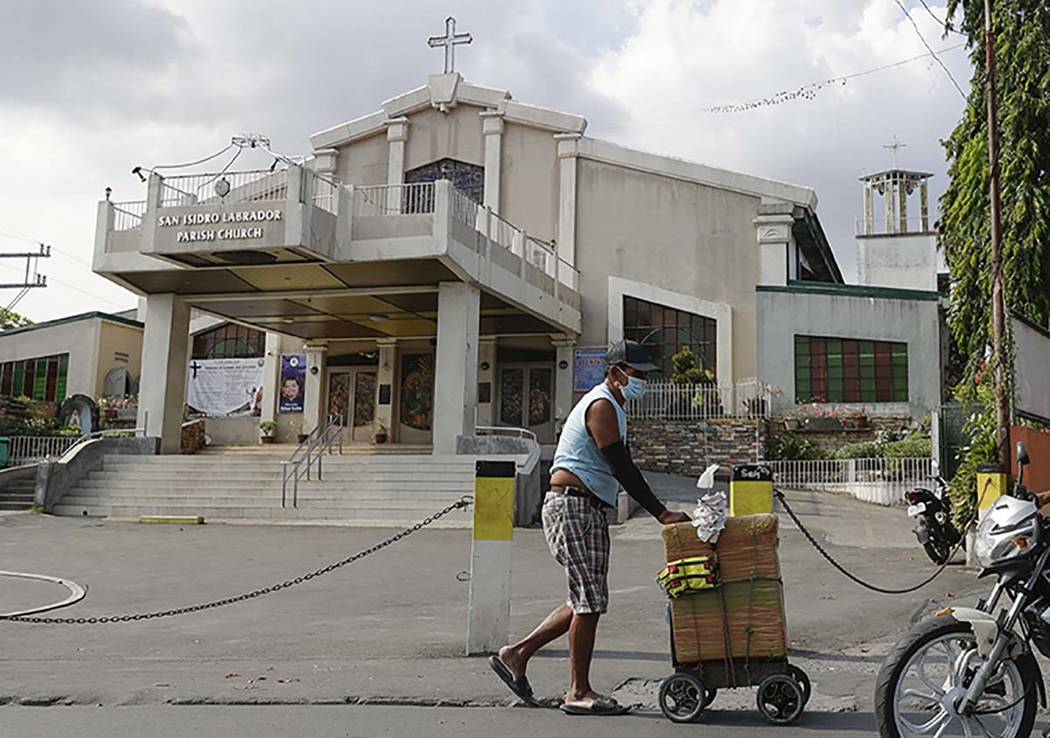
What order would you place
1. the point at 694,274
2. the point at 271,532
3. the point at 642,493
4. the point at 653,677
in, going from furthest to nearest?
the point at 694,274 < the point at 271,532 < the point at 653,677 < the point at 642,493

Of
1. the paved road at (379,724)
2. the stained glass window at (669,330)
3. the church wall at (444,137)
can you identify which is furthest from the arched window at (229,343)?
the paved road at (379,724)

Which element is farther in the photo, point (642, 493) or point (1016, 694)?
point (642, 493)

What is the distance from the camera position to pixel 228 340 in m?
32.1

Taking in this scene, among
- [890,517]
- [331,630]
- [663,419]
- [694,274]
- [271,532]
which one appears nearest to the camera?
[331,630]

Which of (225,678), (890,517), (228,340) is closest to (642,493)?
(225,678)

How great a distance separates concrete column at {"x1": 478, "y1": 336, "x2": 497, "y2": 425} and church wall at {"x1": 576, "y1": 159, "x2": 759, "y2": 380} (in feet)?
8.94

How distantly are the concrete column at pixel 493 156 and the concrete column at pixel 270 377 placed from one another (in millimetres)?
8065

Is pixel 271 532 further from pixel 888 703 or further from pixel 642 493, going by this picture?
pixel 888 703

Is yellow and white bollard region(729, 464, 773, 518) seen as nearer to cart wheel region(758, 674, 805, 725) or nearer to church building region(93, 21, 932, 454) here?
cart wheel region(758, 674, 805, 725)

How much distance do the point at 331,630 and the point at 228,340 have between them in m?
25.8

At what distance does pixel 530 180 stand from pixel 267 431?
10990 millimetres

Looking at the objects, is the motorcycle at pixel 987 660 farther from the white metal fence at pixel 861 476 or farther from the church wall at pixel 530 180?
the church wall at pixel 530 180

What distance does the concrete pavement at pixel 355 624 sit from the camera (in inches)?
226

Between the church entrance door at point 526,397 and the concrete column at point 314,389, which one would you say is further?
the concrete column at point 314,389
